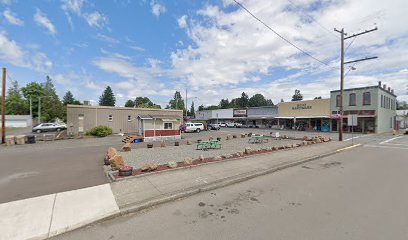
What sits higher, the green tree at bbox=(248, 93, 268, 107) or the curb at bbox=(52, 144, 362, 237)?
the green tree at bbox=(248, 93, 268, 107)

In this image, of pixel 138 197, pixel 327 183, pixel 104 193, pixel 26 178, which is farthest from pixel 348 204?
pixel 26 178

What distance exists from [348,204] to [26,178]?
10761mm

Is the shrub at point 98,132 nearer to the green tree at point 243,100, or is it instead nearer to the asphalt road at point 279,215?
the asphalt road at point 279,215

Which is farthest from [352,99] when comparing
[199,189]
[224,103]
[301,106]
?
[224,103]

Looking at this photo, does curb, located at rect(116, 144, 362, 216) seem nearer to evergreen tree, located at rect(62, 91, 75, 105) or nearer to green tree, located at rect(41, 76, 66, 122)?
green tree, located at rect(41, 76, 66, 122)

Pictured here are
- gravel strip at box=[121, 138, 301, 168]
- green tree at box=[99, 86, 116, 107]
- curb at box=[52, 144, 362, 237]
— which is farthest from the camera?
green tree at box=[99, 86, 116, 107]

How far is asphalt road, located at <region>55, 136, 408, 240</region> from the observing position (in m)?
4.03

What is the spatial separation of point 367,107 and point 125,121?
133 feet

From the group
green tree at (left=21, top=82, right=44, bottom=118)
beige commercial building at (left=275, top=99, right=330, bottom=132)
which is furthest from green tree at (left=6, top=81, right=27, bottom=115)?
beige commercial building at (left=275, top=99, right=330, bottom=132)

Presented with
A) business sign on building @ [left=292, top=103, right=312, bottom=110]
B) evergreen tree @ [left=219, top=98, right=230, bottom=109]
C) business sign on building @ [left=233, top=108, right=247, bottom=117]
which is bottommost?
business sign on building @ [left=233, top=108, right=247, bottom=117]

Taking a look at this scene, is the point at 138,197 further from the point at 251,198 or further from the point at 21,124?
the point at 21,124

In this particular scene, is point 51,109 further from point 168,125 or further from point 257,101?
point 257,101

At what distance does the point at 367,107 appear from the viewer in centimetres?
3562

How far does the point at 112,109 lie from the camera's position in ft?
98.6
